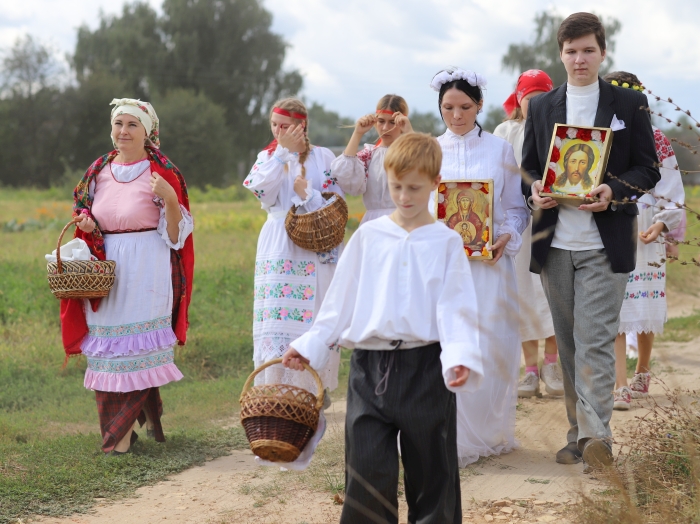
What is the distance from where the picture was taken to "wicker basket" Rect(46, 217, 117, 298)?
5.62 m

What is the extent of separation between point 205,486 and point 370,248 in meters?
2.20

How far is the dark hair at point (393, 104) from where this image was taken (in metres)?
5.79

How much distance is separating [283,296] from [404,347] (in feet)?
7.51

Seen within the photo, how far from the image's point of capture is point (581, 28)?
4816 mm

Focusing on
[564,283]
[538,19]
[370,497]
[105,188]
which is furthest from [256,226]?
[538,19]

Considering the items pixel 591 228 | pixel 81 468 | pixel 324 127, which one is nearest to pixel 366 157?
pixel 591 228

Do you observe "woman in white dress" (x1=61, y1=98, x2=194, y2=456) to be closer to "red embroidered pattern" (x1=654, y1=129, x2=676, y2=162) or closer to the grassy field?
the grassy field

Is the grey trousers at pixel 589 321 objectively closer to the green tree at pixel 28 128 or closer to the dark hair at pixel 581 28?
the dark hair at pixel 581 28

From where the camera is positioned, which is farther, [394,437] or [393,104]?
[393,104]

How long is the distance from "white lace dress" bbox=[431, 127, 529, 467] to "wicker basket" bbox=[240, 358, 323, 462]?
1.64m

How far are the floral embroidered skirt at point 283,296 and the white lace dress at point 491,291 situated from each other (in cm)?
105

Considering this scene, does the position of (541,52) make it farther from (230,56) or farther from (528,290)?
(528,290)

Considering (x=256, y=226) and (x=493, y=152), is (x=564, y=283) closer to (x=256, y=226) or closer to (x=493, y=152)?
(x=493, y=152)

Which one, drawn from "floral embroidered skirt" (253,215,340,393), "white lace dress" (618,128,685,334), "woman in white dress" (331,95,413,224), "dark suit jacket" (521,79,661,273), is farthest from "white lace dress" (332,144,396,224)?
"white lace dress" (618,128,685,334)
